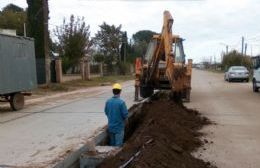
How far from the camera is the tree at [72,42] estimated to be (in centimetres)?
5325

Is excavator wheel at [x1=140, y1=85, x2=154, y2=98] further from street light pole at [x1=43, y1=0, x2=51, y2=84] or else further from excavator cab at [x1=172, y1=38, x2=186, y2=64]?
street light pole at [x1=43, y1=0, x2=51, y2=84]

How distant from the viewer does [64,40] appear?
2136 inches

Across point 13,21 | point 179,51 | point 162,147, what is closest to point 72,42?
point 13,21

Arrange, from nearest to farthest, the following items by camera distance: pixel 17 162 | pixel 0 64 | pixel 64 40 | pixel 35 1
Answer: pixel 17 162, pixel 0 64, pixel 35 1, pixel 64 40

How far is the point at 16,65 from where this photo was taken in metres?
20.4

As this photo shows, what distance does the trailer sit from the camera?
19.3 meters

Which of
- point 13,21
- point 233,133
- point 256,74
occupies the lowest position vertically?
point 233,133

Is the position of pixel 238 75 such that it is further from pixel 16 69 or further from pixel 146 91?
pixel 16 69

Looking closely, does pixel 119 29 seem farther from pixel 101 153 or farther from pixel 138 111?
pixel 101 153

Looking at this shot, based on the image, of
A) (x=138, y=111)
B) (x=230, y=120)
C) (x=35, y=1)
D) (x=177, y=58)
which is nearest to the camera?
(x=230, y=120)

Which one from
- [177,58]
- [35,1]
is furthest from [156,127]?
[35,1]

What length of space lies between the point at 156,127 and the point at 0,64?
8.83 meters

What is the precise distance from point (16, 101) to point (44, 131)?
668 cm

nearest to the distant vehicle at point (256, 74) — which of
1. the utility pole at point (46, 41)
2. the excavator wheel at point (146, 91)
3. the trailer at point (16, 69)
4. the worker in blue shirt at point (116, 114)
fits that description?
the excavator wheel at point (146, 91)
